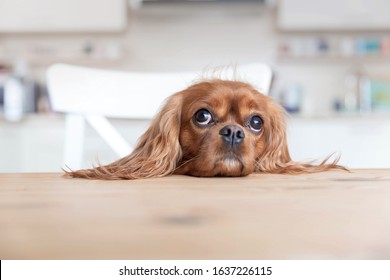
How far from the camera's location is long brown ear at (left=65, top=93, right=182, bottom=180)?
0.85 meters

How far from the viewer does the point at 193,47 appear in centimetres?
350

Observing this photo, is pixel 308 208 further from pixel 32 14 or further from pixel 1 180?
pixel 32 14

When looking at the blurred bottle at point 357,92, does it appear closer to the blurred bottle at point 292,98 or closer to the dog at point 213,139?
the blurred bottle at point 292,98

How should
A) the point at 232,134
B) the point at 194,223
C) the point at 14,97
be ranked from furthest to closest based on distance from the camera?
1. the point at 14,97
2. the point at 232,134
3. the point at 194,223

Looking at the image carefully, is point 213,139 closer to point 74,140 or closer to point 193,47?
point 74,140

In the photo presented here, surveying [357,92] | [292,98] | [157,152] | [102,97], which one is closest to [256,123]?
[157,152]

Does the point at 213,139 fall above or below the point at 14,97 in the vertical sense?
below

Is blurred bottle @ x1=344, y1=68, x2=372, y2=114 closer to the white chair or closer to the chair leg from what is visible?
the white chair

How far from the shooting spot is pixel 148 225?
375 mm

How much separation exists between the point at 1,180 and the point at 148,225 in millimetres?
373

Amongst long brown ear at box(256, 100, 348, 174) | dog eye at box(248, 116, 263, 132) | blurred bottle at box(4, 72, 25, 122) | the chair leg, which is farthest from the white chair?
blurred bottle at box(4, 72, 25, 122)

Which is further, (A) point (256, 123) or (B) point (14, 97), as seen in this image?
(B) point (14, 97)

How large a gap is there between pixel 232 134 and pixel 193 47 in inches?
107
